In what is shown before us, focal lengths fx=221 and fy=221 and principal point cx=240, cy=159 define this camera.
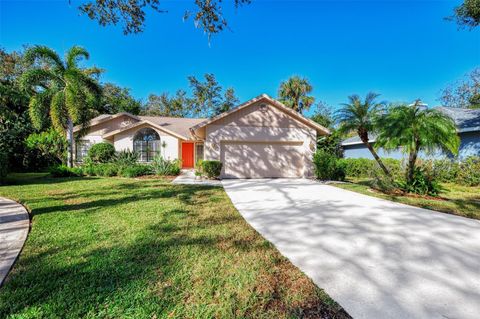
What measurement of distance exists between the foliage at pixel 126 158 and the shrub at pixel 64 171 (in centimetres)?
216

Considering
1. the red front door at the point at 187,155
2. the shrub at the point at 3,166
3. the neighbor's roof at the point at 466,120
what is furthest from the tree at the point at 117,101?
the neighbor's roof at the point at 466,120

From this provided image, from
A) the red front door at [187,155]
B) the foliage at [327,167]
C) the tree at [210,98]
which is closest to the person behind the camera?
the foliage at [327,167]

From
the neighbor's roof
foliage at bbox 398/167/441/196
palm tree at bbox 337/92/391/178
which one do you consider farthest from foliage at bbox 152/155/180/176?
foliage at bbox 398/167/441/196

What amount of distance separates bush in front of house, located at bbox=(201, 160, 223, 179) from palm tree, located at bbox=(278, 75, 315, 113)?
643 inches

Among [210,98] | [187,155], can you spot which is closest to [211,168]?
[187,155]

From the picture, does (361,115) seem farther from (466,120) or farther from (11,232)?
(11,232)

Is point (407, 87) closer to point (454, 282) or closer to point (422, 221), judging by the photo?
point (422, 221)

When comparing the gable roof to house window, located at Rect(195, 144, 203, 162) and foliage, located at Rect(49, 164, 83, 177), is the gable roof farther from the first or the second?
house window, located at Rect(195, 144, 203, 162)

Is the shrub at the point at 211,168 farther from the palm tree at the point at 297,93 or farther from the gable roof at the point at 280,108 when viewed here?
the palm tree at the point at 297,93

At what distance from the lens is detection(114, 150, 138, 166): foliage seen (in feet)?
47.8

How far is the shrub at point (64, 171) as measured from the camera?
12633 millimetres

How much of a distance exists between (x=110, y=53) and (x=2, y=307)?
19.6 m

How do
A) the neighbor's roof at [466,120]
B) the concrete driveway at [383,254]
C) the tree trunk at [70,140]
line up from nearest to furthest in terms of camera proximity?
the concrete driveway at [383,254] → the neighbor's roof at [466,120] → the tree trunk at [70,140]

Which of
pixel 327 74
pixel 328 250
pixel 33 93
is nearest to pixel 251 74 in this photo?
pixel 327 74
